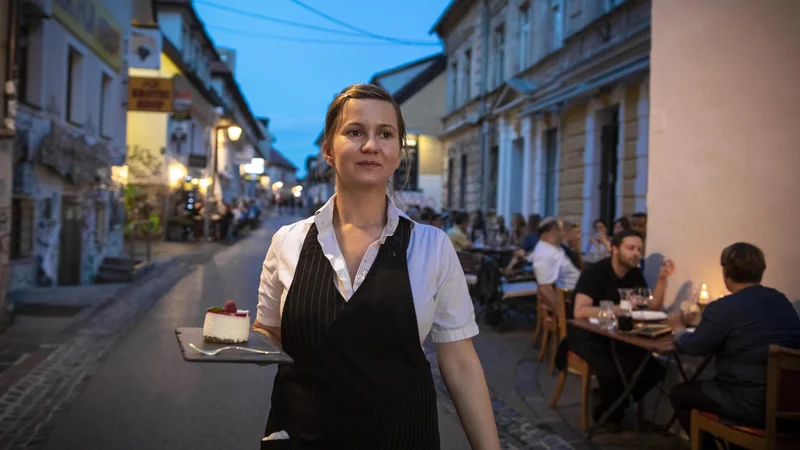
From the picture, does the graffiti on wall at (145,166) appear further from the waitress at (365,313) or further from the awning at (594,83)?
the waitress at (365,313)

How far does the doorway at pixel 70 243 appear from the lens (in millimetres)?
13984

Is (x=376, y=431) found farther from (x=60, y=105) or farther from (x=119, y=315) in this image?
(x=60, y=105)

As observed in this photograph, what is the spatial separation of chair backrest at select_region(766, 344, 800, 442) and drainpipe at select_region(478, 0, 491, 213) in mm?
21487

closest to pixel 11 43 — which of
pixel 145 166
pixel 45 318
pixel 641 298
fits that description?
pixel 45 318

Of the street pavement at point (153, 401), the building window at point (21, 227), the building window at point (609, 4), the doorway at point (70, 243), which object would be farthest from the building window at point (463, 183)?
the street pavement at point (153, 401)

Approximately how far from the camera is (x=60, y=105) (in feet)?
43.1

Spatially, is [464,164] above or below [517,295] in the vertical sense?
above

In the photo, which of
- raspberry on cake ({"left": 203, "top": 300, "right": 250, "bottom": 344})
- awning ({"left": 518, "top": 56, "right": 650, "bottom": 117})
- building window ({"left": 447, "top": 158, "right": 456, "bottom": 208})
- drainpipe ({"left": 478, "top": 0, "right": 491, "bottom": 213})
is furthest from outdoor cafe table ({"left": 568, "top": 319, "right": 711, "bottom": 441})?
building window ({"left": 447, "top": 158, "right": 456, "bottom": 208})

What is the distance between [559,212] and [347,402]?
657 inches

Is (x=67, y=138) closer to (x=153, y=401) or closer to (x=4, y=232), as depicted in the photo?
(x=4, y=232)

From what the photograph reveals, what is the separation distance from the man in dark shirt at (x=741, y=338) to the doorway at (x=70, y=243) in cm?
1230

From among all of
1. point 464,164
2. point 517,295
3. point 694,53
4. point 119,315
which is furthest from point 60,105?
point 464,164

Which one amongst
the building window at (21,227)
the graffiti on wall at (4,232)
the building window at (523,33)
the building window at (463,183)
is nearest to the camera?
the graffiti on wall at (4,232)

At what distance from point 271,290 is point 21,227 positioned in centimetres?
1139
